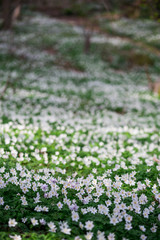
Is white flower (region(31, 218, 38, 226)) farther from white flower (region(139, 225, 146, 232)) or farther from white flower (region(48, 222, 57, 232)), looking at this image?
white flower (region(139, 225, 146, 232))

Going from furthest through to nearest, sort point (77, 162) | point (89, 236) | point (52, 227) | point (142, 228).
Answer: point (77, 162) → point (142, 228) → point (52, 227) → point (89, 236)

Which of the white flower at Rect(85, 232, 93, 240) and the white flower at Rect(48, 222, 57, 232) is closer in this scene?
the white flower at Rect(85, 232, 93, 240)

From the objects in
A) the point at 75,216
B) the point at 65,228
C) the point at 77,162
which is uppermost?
the point at 65,228

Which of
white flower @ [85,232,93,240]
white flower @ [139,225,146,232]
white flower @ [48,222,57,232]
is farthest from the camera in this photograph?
white flower @ [139,225,146,232]

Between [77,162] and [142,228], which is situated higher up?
[142,228]

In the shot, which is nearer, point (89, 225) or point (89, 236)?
point (89, 236)

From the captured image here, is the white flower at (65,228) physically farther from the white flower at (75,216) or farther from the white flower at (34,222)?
the white flower at (34,222)

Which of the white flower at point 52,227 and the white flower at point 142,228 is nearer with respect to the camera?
the white flower at point 52,227

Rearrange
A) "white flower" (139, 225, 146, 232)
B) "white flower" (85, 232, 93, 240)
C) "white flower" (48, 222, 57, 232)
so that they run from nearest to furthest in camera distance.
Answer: "white flower" (85, 232, 93, 240) → "white flower" (48, 222, 57, 232) → "white flower" (139, 225, 146, 232)

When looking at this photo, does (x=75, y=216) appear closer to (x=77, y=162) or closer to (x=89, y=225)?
(x=89, y=225)

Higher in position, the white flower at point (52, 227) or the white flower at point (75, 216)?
the white flower at point (52, 227)

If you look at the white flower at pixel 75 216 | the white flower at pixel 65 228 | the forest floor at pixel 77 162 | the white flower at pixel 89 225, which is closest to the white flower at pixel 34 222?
the forest floor at pixel 77 162

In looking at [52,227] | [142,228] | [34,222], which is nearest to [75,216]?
[52,227]

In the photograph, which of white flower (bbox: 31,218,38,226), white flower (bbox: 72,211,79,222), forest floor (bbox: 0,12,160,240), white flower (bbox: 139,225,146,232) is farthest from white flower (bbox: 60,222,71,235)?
white flower (bbox: 139,225,146,232)
